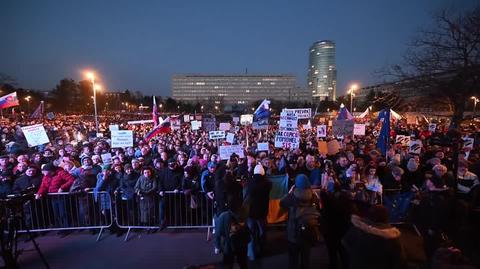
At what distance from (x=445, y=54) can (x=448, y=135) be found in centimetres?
789

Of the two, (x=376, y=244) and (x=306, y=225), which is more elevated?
(x=376, y=244)

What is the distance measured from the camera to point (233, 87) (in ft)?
519

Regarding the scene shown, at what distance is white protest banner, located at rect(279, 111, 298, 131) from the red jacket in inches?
260

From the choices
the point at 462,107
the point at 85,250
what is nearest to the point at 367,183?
the point at 85,250

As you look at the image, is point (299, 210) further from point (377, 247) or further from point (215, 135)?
point (215, 135)

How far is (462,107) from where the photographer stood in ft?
34.7

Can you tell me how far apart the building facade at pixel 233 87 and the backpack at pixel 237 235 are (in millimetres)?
152643

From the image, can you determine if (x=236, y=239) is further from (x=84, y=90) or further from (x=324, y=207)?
(x=84, y=90)

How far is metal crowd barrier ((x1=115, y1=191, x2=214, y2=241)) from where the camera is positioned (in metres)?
6.77

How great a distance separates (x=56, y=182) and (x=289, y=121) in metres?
7.04

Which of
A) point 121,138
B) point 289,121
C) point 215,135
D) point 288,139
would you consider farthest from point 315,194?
point 215,135

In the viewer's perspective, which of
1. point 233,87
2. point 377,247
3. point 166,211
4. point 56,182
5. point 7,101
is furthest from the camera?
point 233,87

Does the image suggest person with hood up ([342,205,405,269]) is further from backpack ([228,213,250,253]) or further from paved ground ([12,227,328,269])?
paved ground ([12,227,328,269])

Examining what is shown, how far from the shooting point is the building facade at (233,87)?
15625 centimetres
